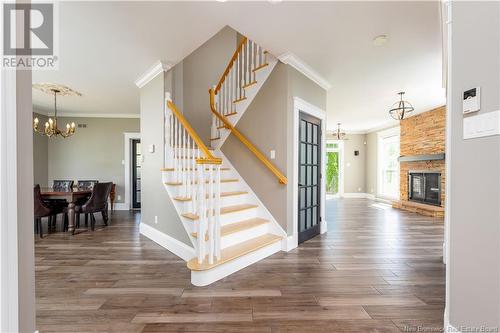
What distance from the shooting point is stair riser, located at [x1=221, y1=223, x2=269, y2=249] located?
111 inches

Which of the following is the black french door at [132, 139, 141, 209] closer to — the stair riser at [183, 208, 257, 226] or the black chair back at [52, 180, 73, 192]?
the black chair back at [52, 180, 73, 192]

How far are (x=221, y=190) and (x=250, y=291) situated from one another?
173 centimetres

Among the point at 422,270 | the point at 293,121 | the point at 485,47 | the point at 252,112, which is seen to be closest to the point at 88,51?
the point at 252,112

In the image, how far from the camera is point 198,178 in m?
2.36

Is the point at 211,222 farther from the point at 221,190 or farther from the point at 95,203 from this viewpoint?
the point at 95,203

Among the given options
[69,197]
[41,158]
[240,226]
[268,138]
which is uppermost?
[268,138]

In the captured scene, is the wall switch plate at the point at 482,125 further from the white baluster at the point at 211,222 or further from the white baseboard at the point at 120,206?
the white baseboard at the point at 120,206

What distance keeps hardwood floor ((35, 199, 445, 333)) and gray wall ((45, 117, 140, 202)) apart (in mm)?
3546

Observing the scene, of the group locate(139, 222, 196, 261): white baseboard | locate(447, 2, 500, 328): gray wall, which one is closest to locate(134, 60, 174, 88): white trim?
locate(139, 222, 196, 261): white baseboard

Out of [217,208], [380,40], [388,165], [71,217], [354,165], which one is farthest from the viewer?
[354,165]

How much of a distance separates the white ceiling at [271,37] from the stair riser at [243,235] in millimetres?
2399

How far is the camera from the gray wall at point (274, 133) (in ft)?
10.8

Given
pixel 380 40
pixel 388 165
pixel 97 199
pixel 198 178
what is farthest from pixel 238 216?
pixel 388 165

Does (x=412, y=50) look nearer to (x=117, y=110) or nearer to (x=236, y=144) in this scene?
(x=236, y=144)
